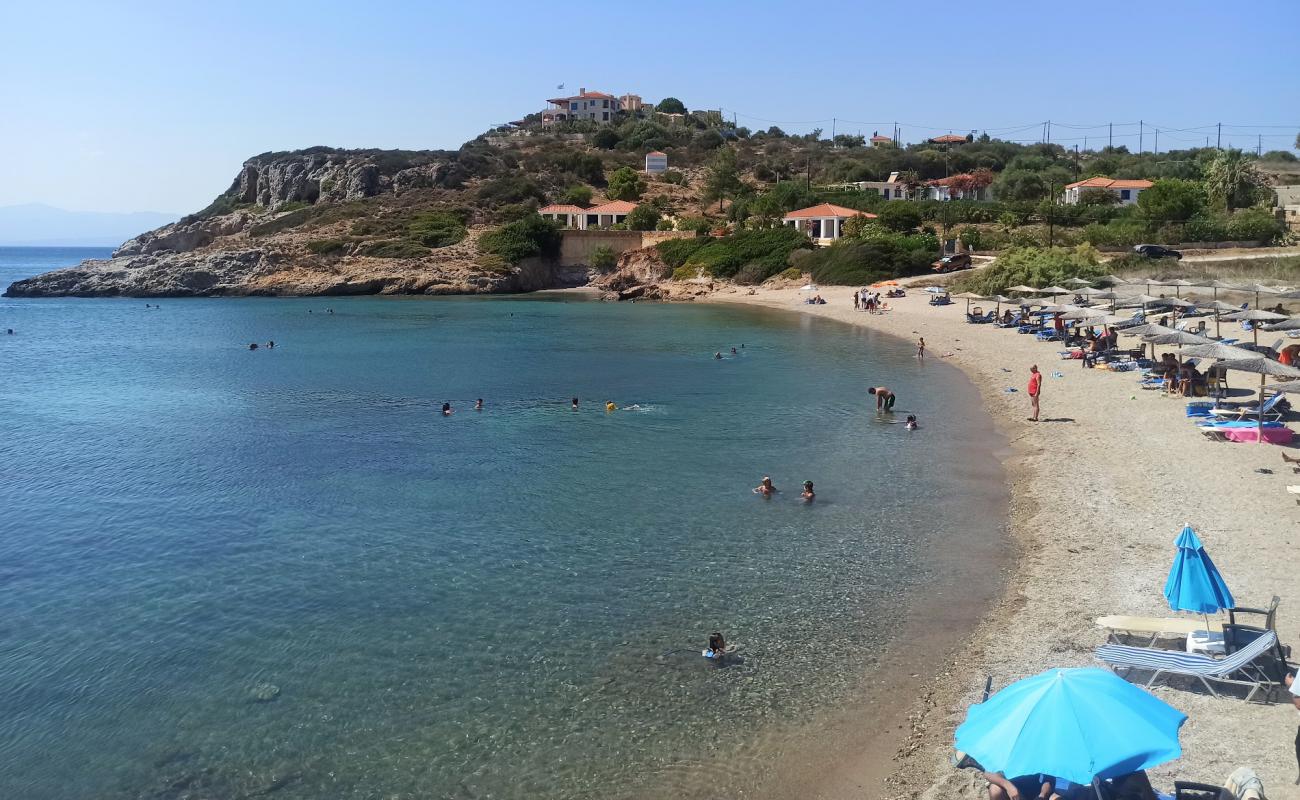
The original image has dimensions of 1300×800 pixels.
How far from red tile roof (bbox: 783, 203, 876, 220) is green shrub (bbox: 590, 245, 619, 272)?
15.4m

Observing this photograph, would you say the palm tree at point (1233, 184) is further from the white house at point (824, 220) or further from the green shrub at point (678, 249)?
the green shrub at point (678, 249)

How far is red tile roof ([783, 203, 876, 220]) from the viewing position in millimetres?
75812

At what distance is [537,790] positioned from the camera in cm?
954

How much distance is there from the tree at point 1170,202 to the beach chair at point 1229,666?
67354 millimetres

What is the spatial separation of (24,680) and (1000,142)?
456 ft

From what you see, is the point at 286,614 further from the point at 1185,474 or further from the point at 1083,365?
the point at 1083,365

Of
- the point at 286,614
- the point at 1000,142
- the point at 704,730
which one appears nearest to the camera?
the point at 704,730

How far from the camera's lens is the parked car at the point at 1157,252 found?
57688 millimetres

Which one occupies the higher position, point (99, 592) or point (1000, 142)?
point (1000, 142)

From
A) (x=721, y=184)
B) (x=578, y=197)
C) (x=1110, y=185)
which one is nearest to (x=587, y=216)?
(x=578, y=197)

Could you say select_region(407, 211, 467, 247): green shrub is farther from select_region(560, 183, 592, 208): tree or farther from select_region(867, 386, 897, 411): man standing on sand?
select_region(867, 386, 897, 411): man standing on sand

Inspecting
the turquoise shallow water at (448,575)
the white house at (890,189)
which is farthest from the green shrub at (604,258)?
the turquoise shallow water at (448,575)

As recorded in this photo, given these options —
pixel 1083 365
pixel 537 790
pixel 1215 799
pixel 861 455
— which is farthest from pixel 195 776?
pixel 1083 365

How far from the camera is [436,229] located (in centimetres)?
8862
